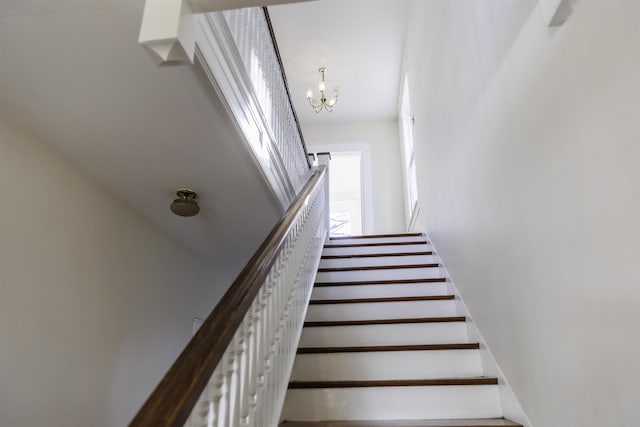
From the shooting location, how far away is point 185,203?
10.1ft

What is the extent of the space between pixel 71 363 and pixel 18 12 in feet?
6.46

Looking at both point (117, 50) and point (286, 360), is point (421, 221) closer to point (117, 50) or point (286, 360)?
point (286, 360)

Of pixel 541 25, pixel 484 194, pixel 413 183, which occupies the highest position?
pixel 413 183

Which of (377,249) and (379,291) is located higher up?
(377,249)

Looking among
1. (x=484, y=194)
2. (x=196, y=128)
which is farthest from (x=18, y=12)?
(x=484, y=194)

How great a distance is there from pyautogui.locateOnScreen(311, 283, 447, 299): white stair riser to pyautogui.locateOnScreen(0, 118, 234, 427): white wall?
55.8 inches

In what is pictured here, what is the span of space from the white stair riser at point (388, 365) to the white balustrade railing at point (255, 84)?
129 cm

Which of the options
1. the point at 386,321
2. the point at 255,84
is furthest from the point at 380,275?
the point at 255,84

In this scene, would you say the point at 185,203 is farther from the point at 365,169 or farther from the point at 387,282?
the point at 365,169

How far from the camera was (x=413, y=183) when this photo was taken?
20.5 ft

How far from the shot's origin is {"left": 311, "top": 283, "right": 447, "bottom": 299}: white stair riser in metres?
3.52

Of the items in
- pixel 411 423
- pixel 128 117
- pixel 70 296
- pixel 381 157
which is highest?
pixel 381 157

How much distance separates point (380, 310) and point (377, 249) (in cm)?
132

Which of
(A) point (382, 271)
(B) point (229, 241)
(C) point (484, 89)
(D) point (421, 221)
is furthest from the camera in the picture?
(D) point (421, 221)
